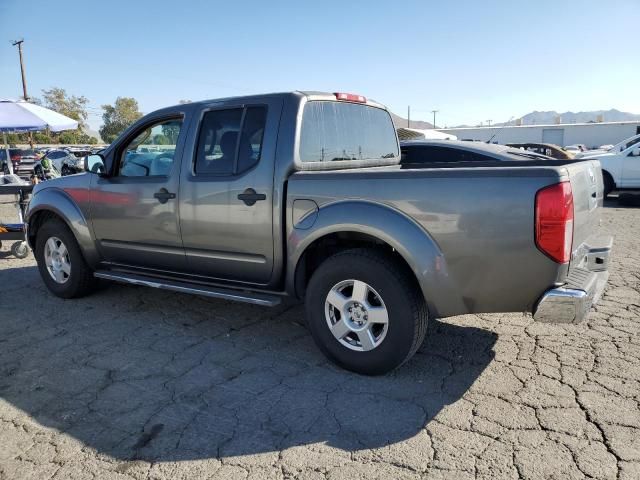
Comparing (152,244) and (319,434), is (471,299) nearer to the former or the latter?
(319,434)

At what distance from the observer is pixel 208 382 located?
3311 mm

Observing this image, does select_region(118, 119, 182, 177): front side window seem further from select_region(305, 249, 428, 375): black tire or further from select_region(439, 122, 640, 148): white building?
select_region(439, 122, 640, 148): white building

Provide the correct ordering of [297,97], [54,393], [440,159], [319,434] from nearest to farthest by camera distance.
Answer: [319,434], [54,393], [297,97], [440,159]

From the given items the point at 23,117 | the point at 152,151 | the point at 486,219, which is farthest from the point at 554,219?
the point at 23,117

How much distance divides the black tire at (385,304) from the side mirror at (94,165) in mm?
2510

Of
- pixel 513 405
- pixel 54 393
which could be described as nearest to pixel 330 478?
pixel 513 405

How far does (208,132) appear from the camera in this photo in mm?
4051

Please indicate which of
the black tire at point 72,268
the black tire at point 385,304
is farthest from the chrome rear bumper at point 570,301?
the black tire at point 72,268

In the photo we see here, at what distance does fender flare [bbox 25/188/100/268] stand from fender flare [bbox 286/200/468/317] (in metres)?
2.80

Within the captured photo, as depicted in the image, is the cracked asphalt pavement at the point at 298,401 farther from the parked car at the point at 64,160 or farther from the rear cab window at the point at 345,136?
the parked car at the point at 64,160

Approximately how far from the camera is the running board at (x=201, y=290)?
11.8ft

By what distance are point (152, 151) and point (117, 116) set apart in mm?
77106

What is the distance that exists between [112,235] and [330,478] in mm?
3294

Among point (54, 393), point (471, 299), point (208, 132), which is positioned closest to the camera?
point (471, 299)
